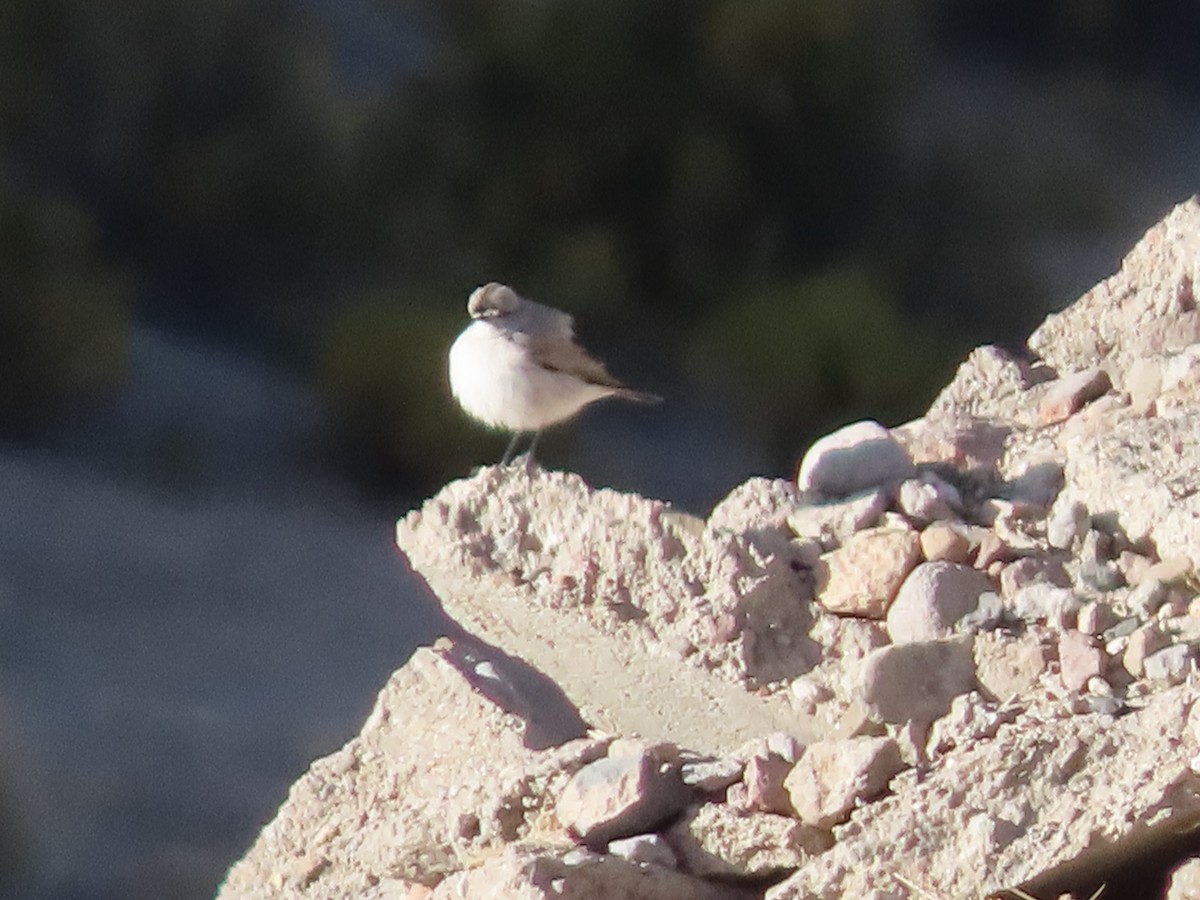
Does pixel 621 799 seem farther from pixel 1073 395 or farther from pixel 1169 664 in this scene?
pixel 1073 395

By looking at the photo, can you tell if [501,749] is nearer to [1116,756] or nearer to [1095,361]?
[1116,756]

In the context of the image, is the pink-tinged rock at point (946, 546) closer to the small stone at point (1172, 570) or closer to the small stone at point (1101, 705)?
the small stone at point (1172, 570)

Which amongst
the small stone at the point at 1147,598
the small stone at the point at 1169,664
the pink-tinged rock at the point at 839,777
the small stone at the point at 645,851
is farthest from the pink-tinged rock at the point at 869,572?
the small stone at the point at 645,851

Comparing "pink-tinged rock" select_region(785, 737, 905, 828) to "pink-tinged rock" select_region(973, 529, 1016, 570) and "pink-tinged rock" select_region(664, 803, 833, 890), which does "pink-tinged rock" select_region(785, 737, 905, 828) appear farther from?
"pink-tinged rock" select_region(973, 529, 1016, 570)

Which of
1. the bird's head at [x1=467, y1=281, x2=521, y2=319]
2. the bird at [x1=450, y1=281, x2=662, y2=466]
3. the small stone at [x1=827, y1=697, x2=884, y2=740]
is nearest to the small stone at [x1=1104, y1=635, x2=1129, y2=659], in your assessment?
the small stone at [x1=827, y1=697, x2=884, y2=740]

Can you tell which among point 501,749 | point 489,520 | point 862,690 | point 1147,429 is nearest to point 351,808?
point 501,749

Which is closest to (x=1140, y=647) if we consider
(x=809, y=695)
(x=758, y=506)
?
(x=809, y=695)

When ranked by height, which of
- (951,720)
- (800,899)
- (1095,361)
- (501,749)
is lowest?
(800,899)

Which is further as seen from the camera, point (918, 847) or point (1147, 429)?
point (1147, 429)
